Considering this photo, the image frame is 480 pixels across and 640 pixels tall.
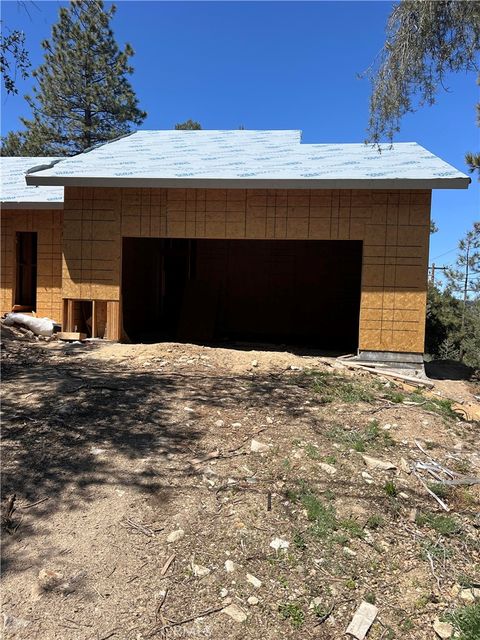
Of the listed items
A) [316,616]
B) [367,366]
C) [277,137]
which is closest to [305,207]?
[367,366]

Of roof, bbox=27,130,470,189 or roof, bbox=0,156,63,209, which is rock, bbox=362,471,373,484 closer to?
roof, bbox=27,130,470,189

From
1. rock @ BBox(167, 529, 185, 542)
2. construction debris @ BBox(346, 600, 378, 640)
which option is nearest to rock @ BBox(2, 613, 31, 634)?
rock @ BBox(167, 529, 185, 542)

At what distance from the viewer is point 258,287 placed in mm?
14867

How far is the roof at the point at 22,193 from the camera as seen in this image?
10.8m

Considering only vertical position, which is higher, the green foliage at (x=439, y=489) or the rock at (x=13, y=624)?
the green foliage at (x=439, y=489)

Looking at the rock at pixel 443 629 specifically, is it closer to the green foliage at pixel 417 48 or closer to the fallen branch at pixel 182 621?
the fallen branch at pixel 182 621

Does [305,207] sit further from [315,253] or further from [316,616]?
[316,616]

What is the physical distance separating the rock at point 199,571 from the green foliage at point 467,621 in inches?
54.5

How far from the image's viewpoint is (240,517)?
11.0 ft

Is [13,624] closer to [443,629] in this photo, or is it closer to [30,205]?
[443,629]

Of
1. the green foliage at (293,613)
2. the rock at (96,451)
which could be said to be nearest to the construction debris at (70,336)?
the rock at (96,451)

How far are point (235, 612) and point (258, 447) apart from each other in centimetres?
176

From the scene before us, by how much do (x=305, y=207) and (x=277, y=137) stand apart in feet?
16.9

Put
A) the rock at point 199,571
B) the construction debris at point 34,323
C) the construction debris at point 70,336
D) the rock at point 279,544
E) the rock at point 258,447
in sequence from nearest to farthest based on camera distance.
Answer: the rock at point 199,571
the rock at point 279,544
the rock at point 258,447
the construction debris at point 70,336
the construction debris at point 34,323
